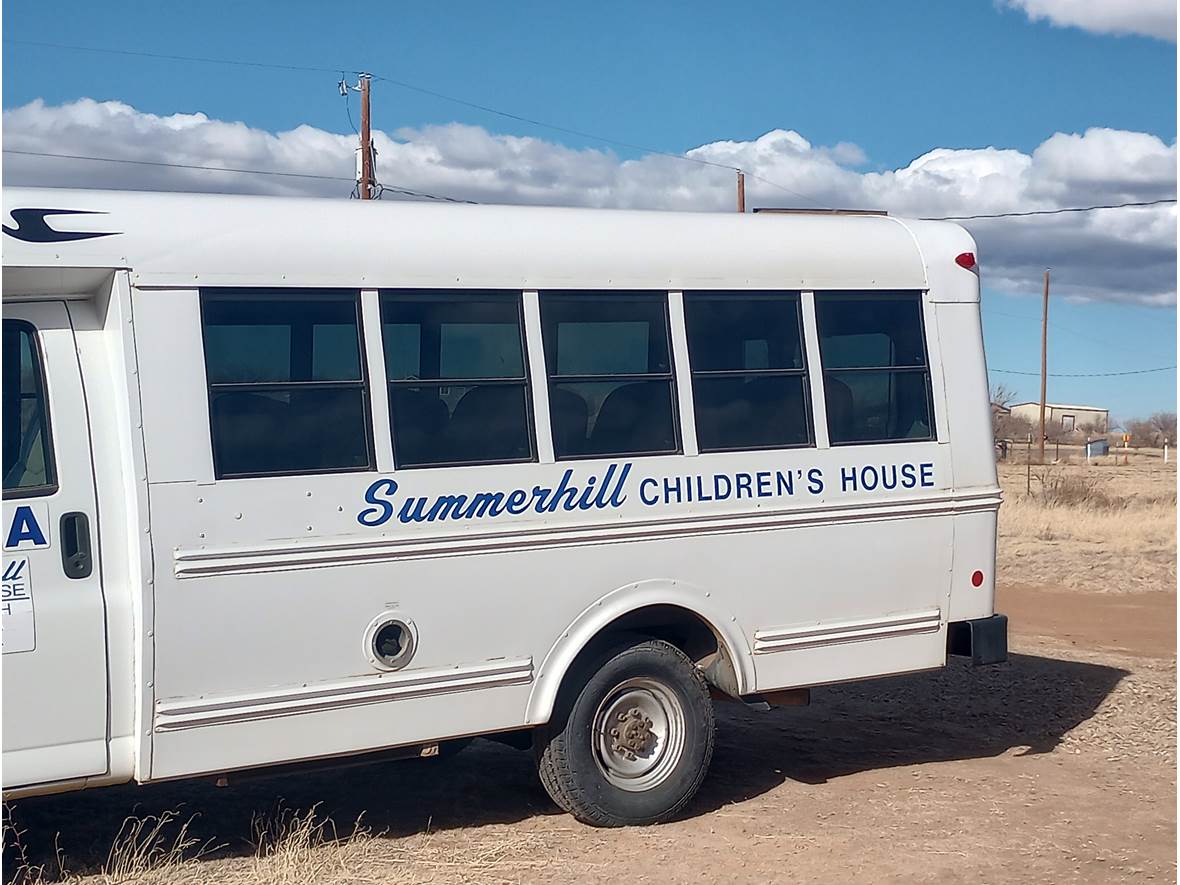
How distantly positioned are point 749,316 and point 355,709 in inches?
107

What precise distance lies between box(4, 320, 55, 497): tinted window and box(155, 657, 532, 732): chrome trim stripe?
101 centimetres

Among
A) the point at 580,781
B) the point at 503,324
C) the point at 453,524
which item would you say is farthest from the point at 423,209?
the point at 580,781

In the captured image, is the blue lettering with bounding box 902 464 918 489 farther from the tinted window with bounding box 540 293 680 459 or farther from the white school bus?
the tinted window with bounding box 540 293 680 459

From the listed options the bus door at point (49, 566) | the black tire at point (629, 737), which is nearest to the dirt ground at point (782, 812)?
the black tire at point (629, 737)

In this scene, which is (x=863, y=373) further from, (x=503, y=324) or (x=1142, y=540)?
(x=1142, y=540)

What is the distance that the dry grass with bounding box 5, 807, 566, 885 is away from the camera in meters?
5.79

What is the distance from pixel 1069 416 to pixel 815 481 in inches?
4653

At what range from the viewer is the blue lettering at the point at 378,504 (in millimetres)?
5980

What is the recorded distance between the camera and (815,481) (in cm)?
708

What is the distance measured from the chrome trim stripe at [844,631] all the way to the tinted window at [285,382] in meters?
2.22

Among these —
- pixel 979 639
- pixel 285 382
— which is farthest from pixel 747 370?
pixel 285 382

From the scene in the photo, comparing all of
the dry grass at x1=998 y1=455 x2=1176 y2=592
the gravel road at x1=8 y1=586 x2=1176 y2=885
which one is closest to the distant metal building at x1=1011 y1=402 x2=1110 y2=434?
the dry grass at x1=998 y1=455 x2=1176 y2=592

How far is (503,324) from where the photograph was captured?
21.2ft

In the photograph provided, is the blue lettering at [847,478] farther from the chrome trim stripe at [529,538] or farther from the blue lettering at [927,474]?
the blue lettering at [927,474]
